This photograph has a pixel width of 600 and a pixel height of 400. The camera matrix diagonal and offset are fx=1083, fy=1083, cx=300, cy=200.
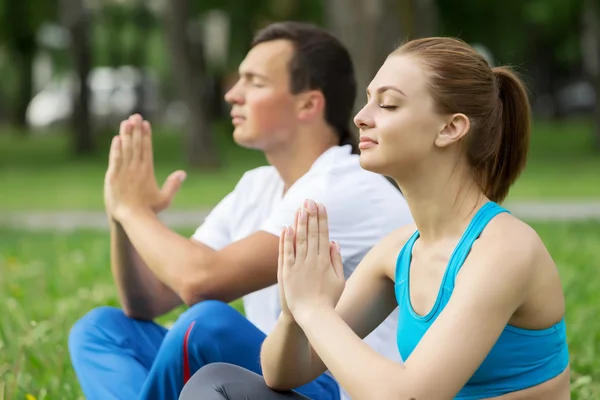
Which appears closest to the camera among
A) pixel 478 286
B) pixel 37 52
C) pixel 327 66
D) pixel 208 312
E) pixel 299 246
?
pixel 478 286

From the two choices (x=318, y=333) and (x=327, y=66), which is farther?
(x=327, y=66)

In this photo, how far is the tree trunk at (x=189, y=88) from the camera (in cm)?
2027

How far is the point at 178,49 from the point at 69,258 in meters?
12.6

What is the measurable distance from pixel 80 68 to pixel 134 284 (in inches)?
850

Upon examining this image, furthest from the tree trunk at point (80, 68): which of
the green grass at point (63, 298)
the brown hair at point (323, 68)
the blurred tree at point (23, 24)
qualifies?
the brown hair at point (323, 68)

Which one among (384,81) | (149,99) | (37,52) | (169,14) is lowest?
(149,99)

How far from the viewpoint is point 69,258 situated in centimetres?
833

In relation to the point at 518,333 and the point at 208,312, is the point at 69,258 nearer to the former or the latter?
the point at 208,312

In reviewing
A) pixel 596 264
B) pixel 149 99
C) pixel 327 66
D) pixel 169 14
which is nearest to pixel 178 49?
pixel 169 14

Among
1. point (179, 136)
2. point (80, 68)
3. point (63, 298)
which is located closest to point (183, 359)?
point (63, 298)

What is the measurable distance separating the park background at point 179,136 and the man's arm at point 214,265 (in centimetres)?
81

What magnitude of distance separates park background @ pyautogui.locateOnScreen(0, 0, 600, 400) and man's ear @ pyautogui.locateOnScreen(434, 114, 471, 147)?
476mm

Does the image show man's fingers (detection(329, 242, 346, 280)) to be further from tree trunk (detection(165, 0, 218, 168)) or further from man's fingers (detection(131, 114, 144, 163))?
tree trunk (detection(165, 0, 218, 168))

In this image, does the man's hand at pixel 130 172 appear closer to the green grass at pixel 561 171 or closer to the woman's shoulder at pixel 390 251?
the woman's shoulder at pixel 390 251
